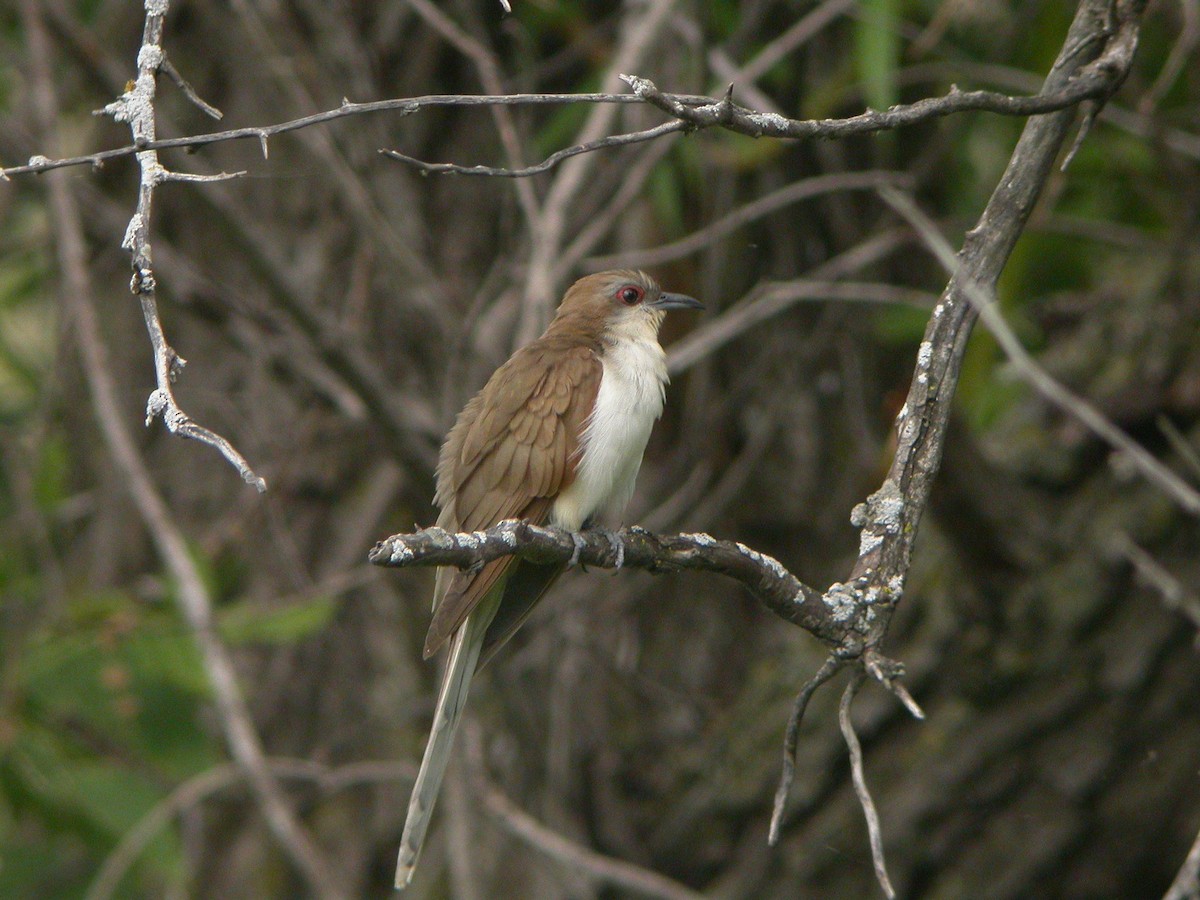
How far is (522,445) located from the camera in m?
4.00

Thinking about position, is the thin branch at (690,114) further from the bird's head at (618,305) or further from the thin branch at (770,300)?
the thin branch at (770,300)

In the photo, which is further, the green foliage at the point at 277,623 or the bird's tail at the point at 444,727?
the green foliage at the point at 277,623

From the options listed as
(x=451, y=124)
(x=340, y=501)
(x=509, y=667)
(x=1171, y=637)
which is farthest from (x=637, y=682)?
(x=451, y=124)

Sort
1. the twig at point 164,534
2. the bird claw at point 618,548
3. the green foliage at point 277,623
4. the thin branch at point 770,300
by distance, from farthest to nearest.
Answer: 1. the thin branch at point 770,300
2. the green foliage at point 277,623
3. the twig at point 164,534
4. the bird claw at point 618,548

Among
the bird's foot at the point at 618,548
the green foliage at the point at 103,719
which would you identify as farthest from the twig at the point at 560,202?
the bird's foot at the point at 618,548

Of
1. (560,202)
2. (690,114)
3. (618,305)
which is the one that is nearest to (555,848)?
(618,305)

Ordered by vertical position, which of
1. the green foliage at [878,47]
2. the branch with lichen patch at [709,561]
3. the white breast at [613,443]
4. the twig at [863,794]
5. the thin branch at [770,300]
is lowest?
the twig at [863,794]

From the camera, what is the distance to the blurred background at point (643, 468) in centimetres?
470

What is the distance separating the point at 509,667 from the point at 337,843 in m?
1.38

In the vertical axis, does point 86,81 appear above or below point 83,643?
above

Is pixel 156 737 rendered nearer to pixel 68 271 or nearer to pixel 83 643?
pixel 83 643

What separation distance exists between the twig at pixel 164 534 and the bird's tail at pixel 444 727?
715 mm

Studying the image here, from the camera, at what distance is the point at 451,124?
6.42 metres

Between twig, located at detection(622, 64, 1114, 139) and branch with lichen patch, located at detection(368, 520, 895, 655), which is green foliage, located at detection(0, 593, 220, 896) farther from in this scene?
twig, located at detection(622, 64, 1114, 139)
